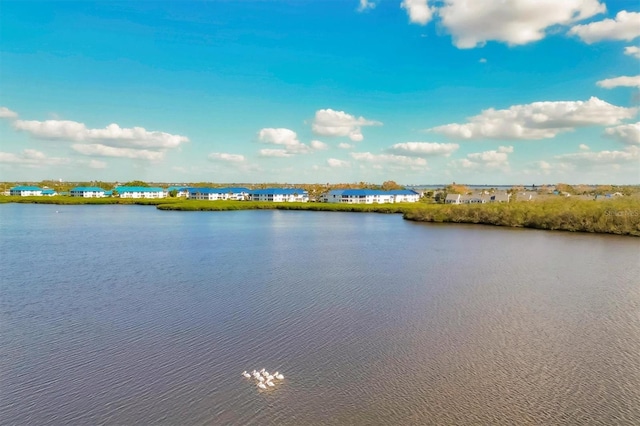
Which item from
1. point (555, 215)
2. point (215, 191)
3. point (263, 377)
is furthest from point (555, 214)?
point (215, 191)

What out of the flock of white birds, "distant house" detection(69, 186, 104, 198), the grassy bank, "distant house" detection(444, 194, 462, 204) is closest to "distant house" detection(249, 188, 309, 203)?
"distant house" detection(444, 194, 462, 204)

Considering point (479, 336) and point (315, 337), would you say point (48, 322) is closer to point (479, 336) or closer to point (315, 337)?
point (315, 337)

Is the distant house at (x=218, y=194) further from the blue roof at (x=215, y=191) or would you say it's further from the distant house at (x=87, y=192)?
the distant house at (x=87, y=192)

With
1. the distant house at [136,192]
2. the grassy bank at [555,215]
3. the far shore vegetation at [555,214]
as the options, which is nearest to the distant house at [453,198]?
the far shore vegetation at [555,214]

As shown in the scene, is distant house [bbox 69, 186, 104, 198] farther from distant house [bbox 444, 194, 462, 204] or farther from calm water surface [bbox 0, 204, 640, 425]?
calm water surface [bbox 0, 204, 640, 425]

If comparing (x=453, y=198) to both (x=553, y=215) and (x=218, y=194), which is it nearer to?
(x=553, y=215)
